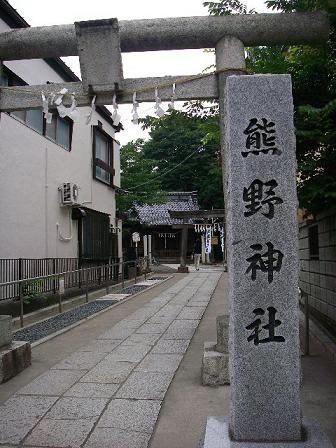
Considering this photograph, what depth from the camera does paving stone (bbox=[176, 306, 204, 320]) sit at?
1053 centimetres

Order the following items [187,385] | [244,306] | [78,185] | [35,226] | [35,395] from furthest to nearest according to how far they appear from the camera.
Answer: [78,185] → [35,226] → [187,385] → [35,395] → [244,306]

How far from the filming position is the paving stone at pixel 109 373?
5598 mm

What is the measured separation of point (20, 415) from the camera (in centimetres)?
445

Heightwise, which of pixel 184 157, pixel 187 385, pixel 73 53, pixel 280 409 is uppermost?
pixel 184 157

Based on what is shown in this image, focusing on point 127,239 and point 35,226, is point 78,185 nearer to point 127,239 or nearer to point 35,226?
point 35,226

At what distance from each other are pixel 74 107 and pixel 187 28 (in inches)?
79.7

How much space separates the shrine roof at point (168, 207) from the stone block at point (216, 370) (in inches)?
1250

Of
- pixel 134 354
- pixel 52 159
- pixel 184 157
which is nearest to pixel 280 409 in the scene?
pixel 134 354

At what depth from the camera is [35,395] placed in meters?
5.05

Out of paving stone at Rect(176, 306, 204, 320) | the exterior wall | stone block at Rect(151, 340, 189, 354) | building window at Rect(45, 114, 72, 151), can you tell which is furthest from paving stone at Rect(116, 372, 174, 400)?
building window at Rect(45, 114, 72, 151)

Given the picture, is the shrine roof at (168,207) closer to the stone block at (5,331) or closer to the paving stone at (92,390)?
the stone block at (5,331)

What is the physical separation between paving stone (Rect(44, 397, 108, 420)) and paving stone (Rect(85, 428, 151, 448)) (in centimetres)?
36

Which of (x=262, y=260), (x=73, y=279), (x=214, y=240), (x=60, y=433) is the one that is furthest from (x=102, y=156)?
(x=214, y=240)

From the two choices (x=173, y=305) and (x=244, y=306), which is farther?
(x=173, y=305)
